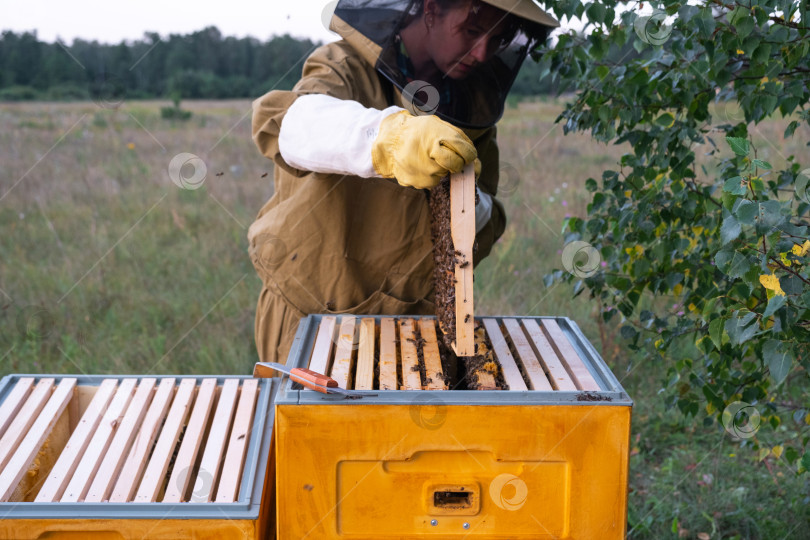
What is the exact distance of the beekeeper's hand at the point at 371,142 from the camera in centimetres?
155

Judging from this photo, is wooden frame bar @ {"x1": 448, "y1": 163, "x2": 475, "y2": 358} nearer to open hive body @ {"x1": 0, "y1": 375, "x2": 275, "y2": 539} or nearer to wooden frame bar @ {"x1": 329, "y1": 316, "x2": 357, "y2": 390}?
wooden frame bar @ {"x1": 329, "y1": 316, "x2": 357, "y2": 390}

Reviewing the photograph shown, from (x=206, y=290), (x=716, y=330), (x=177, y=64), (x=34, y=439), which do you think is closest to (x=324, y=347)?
(x=34, y=439)

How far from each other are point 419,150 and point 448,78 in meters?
0.67

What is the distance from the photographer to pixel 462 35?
82.9 inches

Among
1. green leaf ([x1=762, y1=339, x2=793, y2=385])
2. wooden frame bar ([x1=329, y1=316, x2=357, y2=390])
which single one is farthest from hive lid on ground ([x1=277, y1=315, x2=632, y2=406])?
green leaf ([x1=762, y1=339, x2=793, y2=385])

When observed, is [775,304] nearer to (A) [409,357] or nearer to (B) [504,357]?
(B) [504,357]

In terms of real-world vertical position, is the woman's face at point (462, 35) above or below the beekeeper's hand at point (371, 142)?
above

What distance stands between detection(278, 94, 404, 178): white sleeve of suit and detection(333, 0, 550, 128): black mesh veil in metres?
0.28

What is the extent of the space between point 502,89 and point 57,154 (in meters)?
7.75

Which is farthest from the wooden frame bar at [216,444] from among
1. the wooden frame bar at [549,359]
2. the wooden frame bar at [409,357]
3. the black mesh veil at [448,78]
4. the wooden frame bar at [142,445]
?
the black mesh veil at [448,78]

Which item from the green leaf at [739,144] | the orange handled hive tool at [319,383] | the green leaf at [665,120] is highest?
→ the green leaf at [739,144]

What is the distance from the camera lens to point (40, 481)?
5.56 feet

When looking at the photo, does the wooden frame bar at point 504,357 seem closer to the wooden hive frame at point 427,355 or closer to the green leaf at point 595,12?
the wooden hive frame at point 427,355

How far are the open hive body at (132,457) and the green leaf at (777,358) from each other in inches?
44.6
